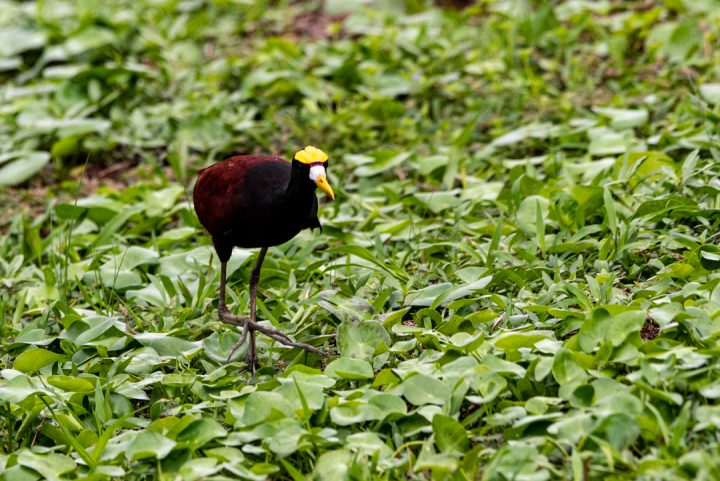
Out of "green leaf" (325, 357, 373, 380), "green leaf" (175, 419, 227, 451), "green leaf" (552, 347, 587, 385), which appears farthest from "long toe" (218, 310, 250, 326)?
"green leaf" (552, 347, 587, 385)

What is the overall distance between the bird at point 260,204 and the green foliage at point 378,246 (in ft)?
0.53

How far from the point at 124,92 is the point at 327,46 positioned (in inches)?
65.8

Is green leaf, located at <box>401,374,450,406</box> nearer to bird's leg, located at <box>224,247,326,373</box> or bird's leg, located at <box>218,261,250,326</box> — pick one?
bird's leg, located at <box>224,247,326,373</box>

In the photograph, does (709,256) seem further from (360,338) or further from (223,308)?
(223,308)

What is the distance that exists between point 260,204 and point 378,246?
96 cm

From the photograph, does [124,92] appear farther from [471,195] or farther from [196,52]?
[471,195]

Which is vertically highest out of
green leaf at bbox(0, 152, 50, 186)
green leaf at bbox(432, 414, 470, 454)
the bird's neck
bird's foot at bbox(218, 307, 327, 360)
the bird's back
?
the bird's neck

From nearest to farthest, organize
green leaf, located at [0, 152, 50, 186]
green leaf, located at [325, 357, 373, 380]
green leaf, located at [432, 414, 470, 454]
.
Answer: green leaf, located at [432, 414, 470, 454]
green leaf, located at [325, 357, 373, 380]
green leaf, located at [0, 152, 50, 186]

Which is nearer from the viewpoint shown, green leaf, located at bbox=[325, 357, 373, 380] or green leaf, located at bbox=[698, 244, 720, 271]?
green leaf, located at bbox=[325, 357, 373, 380]

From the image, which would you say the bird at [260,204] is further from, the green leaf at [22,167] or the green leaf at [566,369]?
the green leaf at [22,167]

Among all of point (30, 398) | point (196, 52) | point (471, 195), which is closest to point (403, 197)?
point (471, 195)

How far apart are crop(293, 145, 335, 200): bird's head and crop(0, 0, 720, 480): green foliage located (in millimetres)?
626

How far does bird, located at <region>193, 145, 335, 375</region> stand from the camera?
4.27 metres

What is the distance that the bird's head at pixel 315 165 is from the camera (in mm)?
4152
